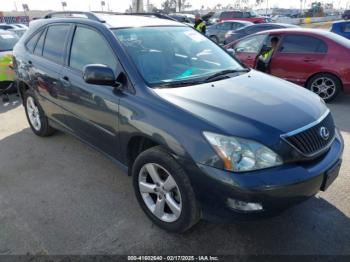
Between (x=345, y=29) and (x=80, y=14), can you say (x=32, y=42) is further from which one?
(x=345, y=29)

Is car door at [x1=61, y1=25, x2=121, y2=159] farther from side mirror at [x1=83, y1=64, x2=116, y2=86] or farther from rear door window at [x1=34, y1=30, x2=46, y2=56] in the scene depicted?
rear door window at [x1=34, y1=30, x2=46, y2=56]

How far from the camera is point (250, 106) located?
8.19 ft

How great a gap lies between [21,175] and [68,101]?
1078mm

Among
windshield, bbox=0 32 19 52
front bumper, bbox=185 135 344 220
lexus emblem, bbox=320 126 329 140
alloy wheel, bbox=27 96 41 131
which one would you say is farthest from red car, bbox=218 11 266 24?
front bumper, bbox=185 135 344 220

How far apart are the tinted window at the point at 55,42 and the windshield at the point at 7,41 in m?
4.24

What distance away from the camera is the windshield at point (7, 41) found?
7614 millimetres

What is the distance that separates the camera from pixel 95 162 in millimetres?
3996

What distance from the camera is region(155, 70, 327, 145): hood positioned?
7.30 feet

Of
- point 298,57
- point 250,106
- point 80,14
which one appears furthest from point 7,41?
point 250,106

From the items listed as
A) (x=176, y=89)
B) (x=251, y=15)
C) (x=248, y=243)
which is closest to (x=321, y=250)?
(x=248, y=243)

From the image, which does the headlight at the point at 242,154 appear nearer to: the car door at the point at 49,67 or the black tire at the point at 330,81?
the car door at the point at 49,67

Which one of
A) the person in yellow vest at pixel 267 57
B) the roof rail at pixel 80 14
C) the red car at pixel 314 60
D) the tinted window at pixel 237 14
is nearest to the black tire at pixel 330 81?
the red car at pixel 314 60

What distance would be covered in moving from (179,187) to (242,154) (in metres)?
0.55

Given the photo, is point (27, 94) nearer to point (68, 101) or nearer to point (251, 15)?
point (68, 101)
